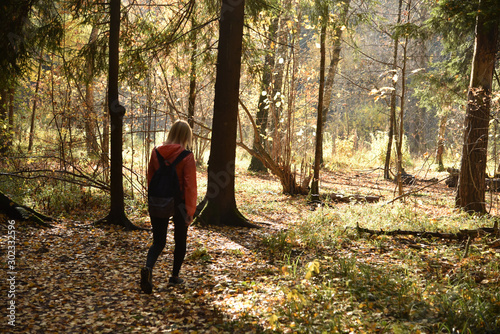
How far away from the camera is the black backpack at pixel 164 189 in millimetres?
3797

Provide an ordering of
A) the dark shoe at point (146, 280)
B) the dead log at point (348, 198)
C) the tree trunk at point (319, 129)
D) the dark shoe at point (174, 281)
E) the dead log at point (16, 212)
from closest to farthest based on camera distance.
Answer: the dark shoe at point (146, 280), the dark shoe at point (174, 281), the dead log at point (16, 212), the tree trunk at point (319, 129), the dead log at point (348, 198)

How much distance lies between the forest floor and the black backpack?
948 mm

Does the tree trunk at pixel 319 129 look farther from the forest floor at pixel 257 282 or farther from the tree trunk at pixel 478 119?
the tree trunk at pixel 478 119

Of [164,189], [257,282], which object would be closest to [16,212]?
[164,189]

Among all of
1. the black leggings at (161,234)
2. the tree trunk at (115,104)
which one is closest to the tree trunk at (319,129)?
the tree trunk at (115,104)

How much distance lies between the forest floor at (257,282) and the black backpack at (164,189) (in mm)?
948

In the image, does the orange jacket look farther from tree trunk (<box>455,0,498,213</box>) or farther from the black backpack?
tree trunk (<box>455,0,498,213</box>)

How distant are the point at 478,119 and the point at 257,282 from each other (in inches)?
246

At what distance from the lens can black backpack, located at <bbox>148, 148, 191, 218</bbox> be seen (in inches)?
149

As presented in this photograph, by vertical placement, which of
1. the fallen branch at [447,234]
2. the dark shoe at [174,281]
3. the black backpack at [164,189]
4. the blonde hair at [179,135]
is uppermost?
the blonde hair at [179,135]

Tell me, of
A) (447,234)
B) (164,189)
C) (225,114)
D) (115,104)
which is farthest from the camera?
(225,114)

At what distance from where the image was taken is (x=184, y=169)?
3.87 m

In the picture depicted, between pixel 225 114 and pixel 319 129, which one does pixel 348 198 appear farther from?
pixel 225 114

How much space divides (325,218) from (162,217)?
4.23 metres
